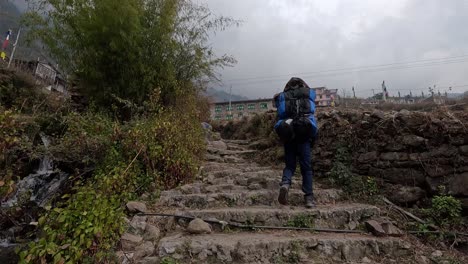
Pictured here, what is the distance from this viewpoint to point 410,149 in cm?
340

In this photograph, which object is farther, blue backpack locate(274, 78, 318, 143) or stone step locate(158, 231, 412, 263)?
blue backpack locate(274, 78, 318, 143)

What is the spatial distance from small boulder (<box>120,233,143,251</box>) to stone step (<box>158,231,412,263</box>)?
220 mm

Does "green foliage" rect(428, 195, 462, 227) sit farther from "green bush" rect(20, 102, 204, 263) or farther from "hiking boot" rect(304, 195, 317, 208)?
"green bush" rect(20, 102, 204, 263)

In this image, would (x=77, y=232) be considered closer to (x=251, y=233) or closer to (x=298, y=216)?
(x=251, y=233)

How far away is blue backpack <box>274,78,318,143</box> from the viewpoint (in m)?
3.20

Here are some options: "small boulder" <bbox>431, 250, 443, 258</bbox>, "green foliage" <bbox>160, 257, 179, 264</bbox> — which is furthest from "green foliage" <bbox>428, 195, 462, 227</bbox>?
"green foliage" <bbox>160, 257, 179, 264</bbox>

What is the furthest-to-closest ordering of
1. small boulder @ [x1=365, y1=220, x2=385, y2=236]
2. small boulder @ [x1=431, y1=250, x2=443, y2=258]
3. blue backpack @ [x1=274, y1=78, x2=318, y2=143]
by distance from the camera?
blue backpack @ [x1=274, y1=78, x2=318, y2=143] → small boulder @ [x1=365, y1=220, x2=385, y2=236] → small boulder @ [x1=431, y1=250, x2=443, y2=258]

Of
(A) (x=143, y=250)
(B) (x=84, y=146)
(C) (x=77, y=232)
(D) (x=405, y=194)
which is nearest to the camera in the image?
(C) (x=77, y=232)

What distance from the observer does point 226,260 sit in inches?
88.3

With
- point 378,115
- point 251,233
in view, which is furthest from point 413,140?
point 251,233

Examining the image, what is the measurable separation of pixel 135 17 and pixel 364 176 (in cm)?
475

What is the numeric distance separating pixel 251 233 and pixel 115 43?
169 inches

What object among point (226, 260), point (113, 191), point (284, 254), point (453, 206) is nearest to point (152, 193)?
point (113, 191)

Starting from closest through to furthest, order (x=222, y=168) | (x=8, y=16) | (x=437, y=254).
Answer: (x=437, y=254) → (x=8, y=16) → (x=222, y=168)
